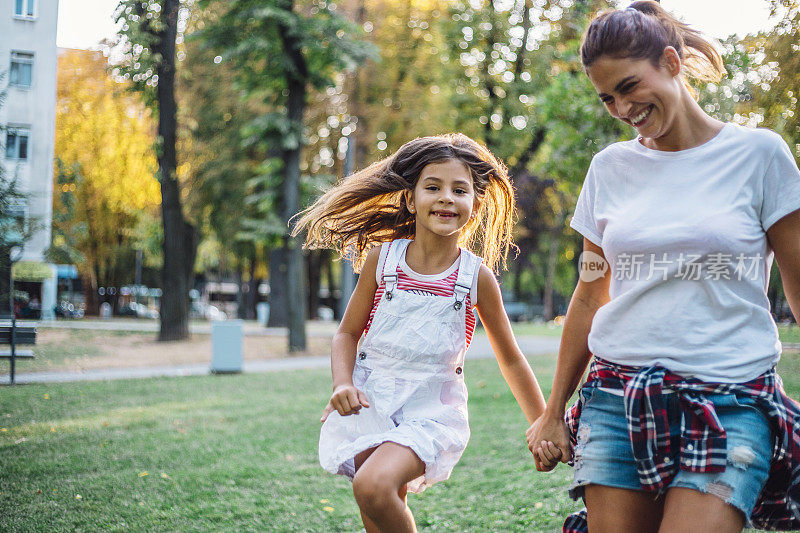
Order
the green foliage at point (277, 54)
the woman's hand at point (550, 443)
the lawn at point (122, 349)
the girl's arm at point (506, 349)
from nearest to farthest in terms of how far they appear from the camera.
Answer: the woman's hand at point (550, 443) < the girl's arm at point (506, 349) < the lawn at point (122, 349) < the green foliage at point (277, 54)

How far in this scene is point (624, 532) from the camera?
2328 millimetres

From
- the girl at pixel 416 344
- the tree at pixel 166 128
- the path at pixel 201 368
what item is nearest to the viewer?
the girl at pixel 416 344

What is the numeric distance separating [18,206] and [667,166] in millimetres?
4511

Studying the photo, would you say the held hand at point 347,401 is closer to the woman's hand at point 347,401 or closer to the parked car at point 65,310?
the woman's hand at point 347,401

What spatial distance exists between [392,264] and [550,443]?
102cm

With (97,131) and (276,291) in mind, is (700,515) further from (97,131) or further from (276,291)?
(276,291)

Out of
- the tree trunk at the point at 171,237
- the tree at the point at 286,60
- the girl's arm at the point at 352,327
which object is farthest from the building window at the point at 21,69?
the tree trunk at the point at 171,237

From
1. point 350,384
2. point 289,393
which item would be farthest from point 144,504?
point 289,393

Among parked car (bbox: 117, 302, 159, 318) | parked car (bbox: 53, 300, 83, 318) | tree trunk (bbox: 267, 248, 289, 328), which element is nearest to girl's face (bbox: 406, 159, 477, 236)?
parked car (bbox: 53, 300, 83, 318)

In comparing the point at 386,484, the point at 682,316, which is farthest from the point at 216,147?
the point at 682,316

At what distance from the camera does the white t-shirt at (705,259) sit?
7.42ft

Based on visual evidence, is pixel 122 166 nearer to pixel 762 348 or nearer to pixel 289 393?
pixel 289 393

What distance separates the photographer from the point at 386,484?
2.80 metres

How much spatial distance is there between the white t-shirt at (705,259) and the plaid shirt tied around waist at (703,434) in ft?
0.15
